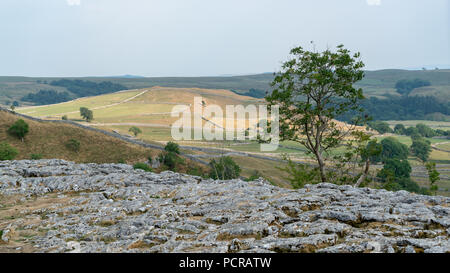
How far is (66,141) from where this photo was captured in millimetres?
87312

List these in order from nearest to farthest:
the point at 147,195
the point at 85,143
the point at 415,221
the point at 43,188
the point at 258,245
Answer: the point at 258,245, the point at 415,221, the point at 147,195, the point at 43,188, the point at 85,143

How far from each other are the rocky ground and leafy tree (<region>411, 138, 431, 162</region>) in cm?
18311

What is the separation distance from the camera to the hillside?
80188 mm

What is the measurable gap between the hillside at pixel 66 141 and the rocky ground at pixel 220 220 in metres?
55.4

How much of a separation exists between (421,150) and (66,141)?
180m

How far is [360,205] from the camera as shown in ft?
61.7

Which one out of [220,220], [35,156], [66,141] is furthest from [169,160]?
[220,220]

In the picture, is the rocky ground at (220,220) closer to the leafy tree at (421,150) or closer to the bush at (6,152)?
the bush at (6,152)

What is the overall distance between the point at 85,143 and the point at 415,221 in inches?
3444

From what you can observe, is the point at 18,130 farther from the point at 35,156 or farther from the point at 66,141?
the point at 35,156

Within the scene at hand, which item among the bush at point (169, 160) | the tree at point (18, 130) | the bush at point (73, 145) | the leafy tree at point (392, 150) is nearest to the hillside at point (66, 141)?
the bush at point (73, 145)
